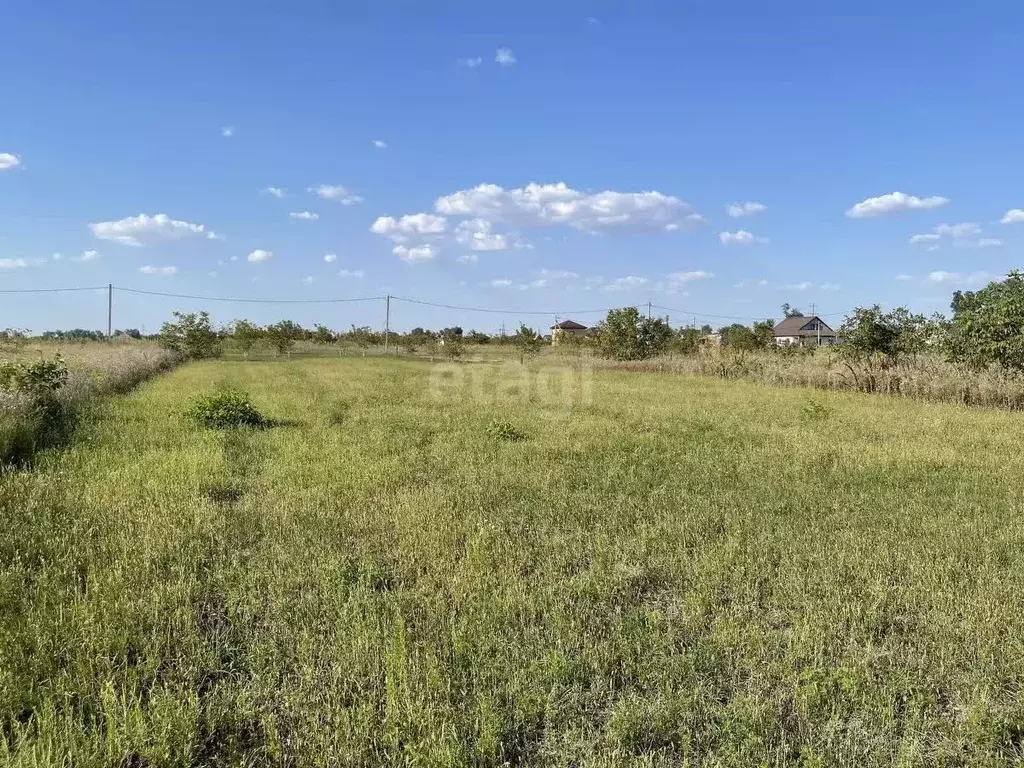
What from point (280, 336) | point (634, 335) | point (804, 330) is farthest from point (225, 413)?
point (804, 330)

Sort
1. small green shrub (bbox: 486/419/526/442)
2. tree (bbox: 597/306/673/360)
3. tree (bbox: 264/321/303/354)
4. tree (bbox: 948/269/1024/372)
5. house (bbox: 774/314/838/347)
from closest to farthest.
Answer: small green shrub (bbox: 486/419/526/442) < tree (bbox: 948/269/1024/372) < tree (bbox: 597/306/673/360) < tree (bbox: 264/321/303/354) < house (bbox: 774/314/838/347)

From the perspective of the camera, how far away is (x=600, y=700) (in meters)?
3.08

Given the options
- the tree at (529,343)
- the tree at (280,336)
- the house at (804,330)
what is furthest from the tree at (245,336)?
the house at (804,330)

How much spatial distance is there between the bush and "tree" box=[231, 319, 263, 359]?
38726mm

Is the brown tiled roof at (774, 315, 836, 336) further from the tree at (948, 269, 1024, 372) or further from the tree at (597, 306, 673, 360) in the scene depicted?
the tree at (948, 269, 1024, 372)

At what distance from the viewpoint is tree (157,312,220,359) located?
40.0 metres

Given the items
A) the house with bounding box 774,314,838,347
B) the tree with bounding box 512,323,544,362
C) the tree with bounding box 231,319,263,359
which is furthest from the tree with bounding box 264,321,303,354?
the house with bounding box 774,314,838,347

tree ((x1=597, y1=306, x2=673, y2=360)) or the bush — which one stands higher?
tree ((x1=597, y1=306, x2=673, y2=360))

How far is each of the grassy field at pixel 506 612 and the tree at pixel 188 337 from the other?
36.0 metres

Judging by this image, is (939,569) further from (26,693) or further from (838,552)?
(26,693)

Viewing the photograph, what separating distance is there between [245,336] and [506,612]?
49.3 m

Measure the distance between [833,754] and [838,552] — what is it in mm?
2594

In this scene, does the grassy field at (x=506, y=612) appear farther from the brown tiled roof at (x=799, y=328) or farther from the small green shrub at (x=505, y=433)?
the brown tiled roof at (x=799, y=328)

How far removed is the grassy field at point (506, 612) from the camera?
276cm
